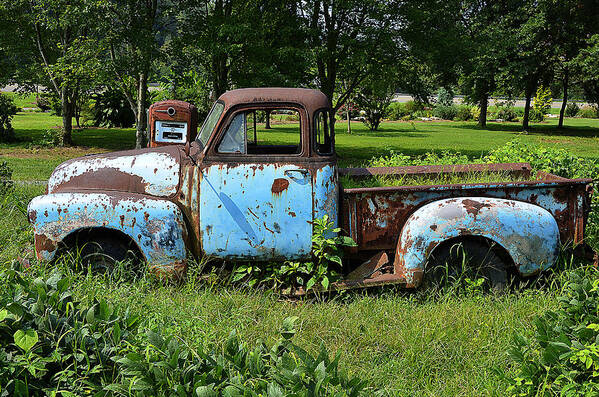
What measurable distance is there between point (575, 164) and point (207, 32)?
7952 mm

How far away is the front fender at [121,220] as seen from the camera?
410 cm

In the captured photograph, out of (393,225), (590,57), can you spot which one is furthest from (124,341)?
(590,57)

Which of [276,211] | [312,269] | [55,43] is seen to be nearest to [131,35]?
[55,43]

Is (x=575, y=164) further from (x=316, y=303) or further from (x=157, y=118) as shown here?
(x=157, y=118)

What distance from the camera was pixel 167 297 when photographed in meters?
3.84

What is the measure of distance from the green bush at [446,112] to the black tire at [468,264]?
36.6 metres

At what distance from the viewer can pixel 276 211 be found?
13.7ft

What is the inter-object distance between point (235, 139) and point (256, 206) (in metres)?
0.57

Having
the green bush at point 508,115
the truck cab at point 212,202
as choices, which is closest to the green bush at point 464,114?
the green bush at point 508,115

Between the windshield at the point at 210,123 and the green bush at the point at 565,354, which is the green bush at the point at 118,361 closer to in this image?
the green bush at the point at 565,354

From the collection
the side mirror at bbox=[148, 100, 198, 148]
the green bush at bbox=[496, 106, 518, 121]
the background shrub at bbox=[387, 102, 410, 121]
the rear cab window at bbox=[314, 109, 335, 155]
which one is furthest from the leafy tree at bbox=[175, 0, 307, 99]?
the green bush at bbox=[496, 106, 518, 121]

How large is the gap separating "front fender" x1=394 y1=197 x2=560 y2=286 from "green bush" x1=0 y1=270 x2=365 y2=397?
1.80 meters

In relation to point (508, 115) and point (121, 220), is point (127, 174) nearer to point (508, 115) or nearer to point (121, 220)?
point (121, 220)

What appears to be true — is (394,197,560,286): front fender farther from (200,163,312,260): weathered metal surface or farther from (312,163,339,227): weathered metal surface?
(200,163,312,260): weathered metal surface
